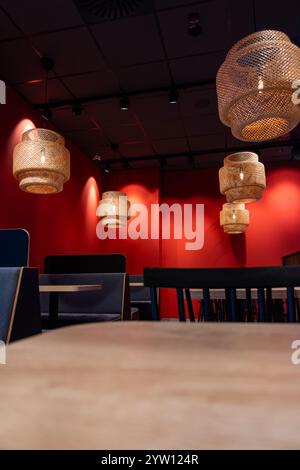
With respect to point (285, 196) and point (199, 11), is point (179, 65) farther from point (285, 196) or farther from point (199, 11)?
point (285, 196)

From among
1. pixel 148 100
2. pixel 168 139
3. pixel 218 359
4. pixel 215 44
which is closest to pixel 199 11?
pixel 215 44

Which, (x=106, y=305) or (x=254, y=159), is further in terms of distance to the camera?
(x=254, y=159)

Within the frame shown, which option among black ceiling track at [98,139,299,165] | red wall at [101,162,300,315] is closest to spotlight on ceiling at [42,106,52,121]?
black ceiling track at [98,139,299,165]

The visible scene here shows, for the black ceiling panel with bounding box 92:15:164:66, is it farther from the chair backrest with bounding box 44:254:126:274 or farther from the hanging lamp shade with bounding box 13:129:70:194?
the chair backrest with bounding box 44:254:126:274

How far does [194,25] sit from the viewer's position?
13.1ft

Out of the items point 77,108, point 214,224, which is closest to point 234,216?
point 214,224

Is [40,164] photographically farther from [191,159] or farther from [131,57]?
[191,159]

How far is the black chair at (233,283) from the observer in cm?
139

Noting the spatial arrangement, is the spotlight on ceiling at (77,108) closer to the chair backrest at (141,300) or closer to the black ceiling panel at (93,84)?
the black ceiling panel at (93,84)

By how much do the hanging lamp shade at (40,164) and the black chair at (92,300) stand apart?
108 cm

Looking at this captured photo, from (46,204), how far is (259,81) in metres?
4.15

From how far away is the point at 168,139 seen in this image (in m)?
6.80

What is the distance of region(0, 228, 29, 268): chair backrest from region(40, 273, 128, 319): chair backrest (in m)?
0.54
